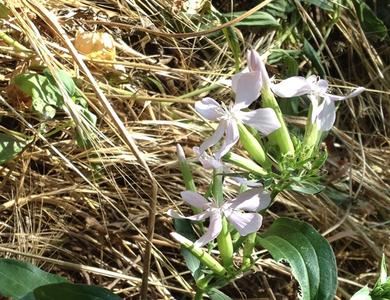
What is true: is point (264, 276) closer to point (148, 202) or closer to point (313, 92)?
point (148, 202)

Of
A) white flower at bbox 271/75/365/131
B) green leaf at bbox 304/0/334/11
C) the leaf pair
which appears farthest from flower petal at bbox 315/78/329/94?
green leaf at bbox 304/0/334/11

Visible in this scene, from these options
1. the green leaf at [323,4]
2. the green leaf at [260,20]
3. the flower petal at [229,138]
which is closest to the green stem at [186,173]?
the flower petal at [229,138]

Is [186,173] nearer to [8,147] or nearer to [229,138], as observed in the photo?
→ [229,138]

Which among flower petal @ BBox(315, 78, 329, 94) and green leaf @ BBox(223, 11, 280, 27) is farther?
green leaf @ BBox(223, 11, 280, 27)

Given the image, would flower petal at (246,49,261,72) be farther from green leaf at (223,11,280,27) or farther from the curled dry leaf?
green leaf at (223,11,280,27)

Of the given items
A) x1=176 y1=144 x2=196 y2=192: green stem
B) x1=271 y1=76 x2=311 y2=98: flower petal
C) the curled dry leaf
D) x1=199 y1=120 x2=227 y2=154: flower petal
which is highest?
x1=271 y1=76 x2=311 y2=98: flower petal
